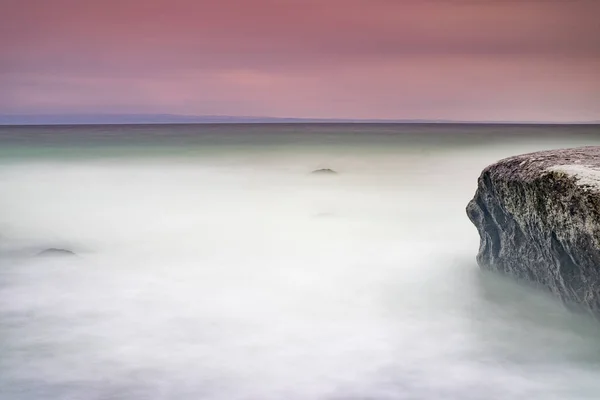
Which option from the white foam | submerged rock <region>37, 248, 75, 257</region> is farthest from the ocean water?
the white foam

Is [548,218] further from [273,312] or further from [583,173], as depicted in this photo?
[273,312]

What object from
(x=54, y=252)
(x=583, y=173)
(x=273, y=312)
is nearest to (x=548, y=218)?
(x=583, y=173)

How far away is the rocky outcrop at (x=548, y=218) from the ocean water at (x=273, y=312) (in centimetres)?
21

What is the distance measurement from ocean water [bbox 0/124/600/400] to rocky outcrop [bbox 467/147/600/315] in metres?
0.21

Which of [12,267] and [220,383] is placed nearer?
[220,383]

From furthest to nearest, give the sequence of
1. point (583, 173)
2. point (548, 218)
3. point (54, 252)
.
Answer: point (54, 252), point (548, 218), point (583, 173)

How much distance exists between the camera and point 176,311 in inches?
173

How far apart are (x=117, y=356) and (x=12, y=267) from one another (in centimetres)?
258

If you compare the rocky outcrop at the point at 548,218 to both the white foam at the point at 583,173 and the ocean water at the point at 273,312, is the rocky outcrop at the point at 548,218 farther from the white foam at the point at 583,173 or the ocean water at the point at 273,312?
the ocean water at the point at 273,312

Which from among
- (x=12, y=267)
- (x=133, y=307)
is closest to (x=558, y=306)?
(x=133, y=307)

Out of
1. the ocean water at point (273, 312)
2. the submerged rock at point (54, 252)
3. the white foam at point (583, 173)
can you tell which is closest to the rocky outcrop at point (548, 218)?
the white foam at point (583, 173)

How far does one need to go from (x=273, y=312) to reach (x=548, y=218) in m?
1.85

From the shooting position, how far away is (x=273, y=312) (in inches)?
173

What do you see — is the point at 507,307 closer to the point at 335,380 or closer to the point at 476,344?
the point at 476,344
